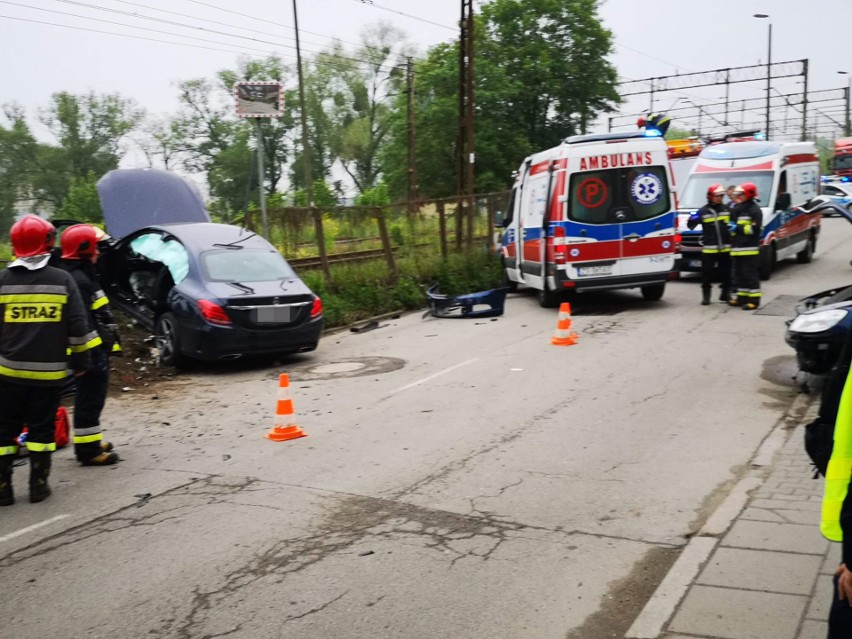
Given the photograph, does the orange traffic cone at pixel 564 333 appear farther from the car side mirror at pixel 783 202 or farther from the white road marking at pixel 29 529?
the white road marking at pixel 29 529

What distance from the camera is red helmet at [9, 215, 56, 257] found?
6.05 m

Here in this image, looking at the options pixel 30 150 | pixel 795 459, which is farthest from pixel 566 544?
pixel 30 150

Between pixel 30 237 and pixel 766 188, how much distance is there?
16.2 meters

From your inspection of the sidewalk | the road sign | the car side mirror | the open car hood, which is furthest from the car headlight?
the open car hood

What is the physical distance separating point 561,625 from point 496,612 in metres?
0.32

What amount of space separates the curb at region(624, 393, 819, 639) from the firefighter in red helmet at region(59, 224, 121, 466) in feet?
15.0

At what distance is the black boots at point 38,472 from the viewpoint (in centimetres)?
611

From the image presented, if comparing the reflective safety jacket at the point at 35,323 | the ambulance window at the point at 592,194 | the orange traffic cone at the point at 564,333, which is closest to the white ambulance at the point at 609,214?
the ambulance window at the point at 592,194

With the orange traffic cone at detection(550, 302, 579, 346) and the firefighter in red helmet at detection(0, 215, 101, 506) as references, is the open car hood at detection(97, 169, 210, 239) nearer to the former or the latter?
the orange traffic cone at detection(550, 302, 579, 346)

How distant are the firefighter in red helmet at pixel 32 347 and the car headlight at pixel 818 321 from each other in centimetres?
636

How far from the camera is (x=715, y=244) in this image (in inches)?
585

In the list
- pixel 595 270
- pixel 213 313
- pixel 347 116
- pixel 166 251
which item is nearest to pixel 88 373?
pixel 213 313

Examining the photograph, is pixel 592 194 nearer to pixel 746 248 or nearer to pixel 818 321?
pixel 746 248

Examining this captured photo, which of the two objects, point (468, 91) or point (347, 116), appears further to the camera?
point (347, 116)
